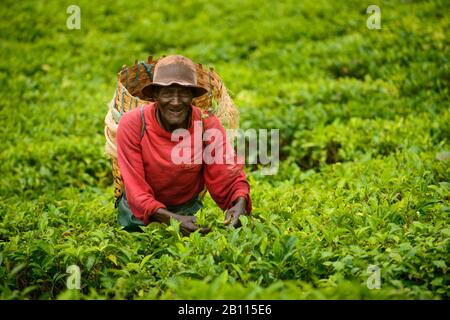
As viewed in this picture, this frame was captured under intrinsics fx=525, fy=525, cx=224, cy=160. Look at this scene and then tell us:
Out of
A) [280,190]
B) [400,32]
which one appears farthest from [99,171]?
[400,32]

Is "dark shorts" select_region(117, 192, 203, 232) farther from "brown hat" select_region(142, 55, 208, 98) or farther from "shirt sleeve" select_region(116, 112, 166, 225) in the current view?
"brown hat" select_region(142, 55, 208, 98)

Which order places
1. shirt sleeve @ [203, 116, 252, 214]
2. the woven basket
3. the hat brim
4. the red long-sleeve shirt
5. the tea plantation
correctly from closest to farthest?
the tea plantation, the hat brim, the red long-sleeve shirt, shirt sleeve @ [203, 116, 252, 214], the woven basket

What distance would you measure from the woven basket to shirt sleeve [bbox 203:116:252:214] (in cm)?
60

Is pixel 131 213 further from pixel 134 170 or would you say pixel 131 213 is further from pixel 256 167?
pixel 256 167

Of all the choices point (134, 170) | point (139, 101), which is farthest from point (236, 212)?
point (139, 101)

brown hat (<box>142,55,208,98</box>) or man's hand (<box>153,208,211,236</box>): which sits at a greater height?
brown hat (<box>142,55,208,98</box>)

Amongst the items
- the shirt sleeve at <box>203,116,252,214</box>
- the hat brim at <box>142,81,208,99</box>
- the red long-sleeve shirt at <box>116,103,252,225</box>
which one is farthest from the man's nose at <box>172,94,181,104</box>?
the shirt sleeve at <box>203,116,252,214</box>

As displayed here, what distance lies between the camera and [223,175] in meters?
3.76

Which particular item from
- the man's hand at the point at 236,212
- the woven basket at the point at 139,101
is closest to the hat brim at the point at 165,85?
the woven basket at the point at 139,101

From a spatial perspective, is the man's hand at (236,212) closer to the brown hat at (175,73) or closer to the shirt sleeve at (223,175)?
the shirt sleeve at (223,175)

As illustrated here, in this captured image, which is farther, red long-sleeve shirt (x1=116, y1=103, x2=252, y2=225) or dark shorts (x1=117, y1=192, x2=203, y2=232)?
dark shorts (x1=117, y1=192, x2=203, y2=232)

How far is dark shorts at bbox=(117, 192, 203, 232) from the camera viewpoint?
379 cm

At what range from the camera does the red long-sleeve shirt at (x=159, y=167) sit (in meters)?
3.65
